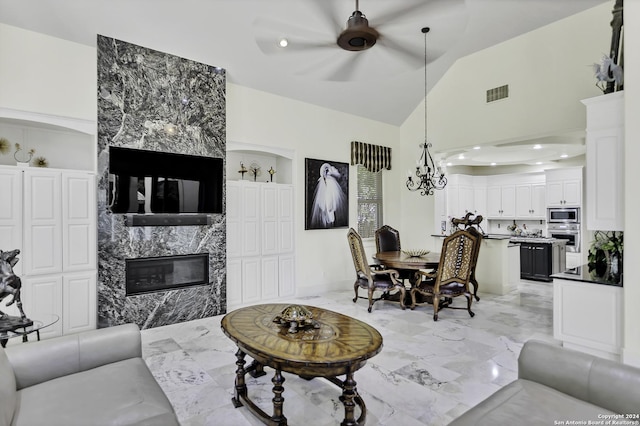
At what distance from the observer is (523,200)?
904cm

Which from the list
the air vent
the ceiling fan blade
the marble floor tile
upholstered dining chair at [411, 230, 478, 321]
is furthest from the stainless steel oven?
the ceiling fan blade

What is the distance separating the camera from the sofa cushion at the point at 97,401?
159 cm

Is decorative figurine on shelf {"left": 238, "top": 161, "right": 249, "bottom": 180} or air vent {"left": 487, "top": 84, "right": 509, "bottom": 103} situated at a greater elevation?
air vent {"left": 487, "top": 84, "right": 509, "bottom": 103}

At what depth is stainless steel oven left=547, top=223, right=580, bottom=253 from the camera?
771cm

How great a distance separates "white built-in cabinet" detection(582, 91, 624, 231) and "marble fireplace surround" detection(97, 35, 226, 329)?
14.8 feet

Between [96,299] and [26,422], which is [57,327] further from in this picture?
→ [26,422]

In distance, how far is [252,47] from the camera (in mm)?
4789

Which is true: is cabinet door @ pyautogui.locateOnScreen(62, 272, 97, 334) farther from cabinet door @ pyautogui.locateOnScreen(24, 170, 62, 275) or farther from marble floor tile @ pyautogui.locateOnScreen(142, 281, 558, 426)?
marble floor tile @ pyautogui.locateOnScreen(142, 281, 558, 426)

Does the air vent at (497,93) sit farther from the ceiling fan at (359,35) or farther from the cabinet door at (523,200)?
the cabinet door at (523,200)

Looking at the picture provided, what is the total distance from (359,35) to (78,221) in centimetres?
379

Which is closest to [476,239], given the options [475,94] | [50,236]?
[475,94]

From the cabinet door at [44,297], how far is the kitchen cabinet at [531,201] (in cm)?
980

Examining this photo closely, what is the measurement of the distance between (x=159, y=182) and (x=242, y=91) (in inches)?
78.4

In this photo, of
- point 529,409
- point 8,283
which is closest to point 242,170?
point 8,283
